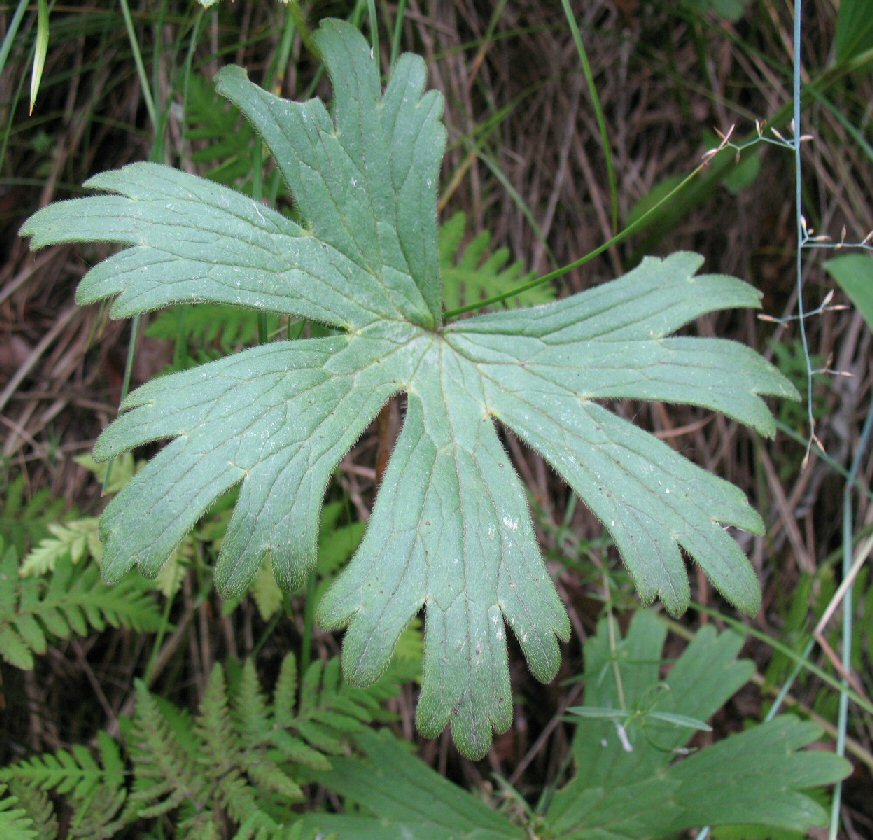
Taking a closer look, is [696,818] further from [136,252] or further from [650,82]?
[650,82]

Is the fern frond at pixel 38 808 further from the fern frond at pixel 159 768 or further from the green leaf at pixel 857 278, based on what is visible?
the green leaf at pixel 857 278

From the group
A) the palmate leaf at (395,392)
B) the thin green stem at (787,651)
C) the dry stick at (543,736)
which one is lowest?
the dry stick at (543,736)

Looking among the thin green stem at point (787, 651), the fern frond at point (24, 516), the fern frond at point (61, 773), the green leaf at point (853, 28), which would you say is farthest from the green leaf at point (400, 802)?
the green leaf at point (853, 28)

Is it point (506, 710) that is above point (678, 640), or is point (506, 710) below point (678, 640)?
above

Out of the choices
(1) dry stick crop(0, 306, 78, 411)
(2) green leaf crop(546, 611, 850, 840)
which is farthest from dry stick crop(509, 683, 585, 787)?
(1) dry stick crop(0, 306, 78, 411)

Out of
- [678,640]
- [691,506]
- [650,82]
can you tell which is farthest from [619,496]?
[650,82]

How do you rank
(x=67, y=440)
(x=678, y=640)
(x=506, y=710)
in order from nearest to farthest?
(x=506, y=710) < (x=67, y=440) < (x=678, y=640)
